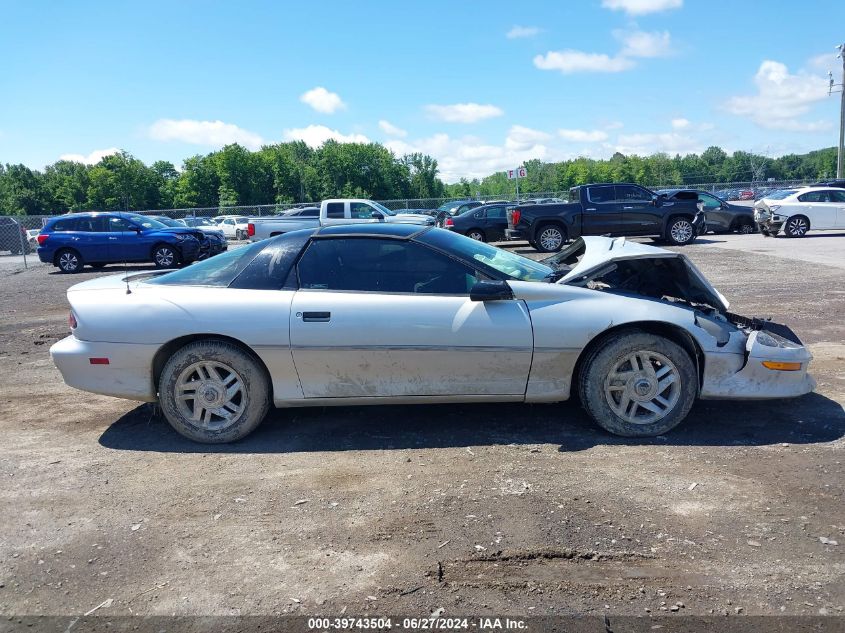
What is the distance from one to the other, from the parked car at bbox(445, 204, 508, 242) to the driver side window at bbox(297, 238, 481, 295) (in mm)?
15558

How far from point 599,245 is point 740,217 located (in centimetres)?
1937

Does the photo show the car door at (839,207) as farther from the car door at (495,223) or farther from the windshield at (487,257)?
the windshield at (487,257)

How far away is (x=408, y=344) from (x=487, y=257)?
0.99 metres

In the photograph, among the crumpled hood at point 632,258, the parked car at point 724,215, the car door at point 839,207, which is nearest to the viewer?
the crumpled hood at point 632,258

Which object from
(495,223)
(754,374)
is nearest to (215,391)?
(754,374)

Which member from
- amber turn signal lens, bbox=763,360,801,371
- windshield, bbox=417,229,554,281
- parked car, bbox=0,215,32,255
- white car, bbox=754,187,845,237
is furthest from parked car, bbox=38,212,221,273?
white car, bbox=754,187,845,237

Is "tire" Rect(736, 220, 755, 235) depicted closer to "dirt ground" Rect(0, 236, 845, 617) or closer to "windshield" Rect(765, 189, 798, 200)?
"windshield" Rect(765, 189, 798, 200)

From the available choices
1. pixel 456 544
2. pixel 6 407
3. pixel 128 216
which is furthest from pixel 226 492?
pixel 128 216

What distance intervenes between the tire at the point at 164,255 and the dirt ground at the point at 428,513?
43.3 feet

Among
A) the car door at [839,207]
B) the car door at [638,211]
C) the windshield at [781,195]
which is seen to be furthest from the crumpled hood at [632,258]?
the car door at [839,207]

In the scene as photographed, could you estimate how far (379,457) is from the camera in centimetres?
396

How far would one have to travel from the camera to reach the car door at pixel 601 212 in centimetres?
1794

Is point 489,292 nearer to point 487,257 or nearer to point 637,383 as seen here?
point 487,257

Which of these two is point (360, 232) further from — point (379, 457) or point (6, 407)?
point (6, 407)
